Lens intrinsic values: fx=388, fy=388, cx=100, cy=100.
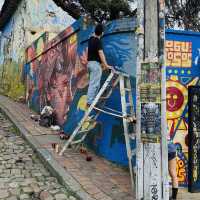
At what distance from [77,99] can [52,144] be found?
136 cm

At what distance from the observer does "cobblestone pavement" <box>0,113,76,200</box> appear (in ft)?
18.2

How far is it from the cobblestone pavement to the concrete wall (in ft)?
29.0

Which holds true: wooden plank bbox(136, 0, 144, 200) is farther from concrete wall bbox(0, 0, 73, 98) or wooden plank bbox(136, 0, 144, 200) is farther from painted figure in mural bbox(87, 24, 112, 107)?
concrete wall bbox(0, 0, 73, 98)

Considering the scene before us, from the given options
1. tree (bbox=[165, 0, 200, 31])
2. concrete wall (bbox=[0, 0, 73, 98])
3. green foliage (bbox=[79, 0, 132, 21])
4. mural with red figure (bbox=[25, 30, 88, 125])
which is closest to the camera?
mural with red figure (bbox=[25, 30, 88, 125])

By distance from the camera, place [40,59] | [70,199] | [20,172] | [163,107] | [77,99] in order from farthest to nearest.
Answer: [40,59] → [77,99] → [20,172] → [70,199] → [163,107]

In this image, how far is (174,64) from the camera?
251 inches

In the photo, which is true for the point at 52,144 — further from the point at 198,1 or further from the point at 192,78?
the point at 198,1

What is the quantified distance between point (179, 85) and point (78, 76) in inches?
123

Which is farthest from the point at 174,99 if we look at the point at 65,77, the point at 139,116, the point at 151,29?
the point at 65,77

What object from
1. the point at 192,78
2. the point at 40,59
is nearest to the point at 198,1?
the point at 40,59

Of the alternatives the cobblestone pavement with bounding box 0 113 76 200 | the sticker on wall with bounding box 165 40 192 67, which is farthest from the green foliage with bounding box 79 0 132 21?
the sticker on wall with bounding box 165 40 192 67

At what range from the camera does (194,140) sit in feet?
20.2

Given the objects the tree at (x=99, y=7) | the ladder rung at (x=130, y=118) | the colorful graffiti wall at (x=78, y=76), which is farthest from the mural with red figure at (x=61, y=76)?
the tree at (x=99, y=7)

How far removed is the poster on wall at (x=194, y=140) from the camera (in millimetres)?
6121
